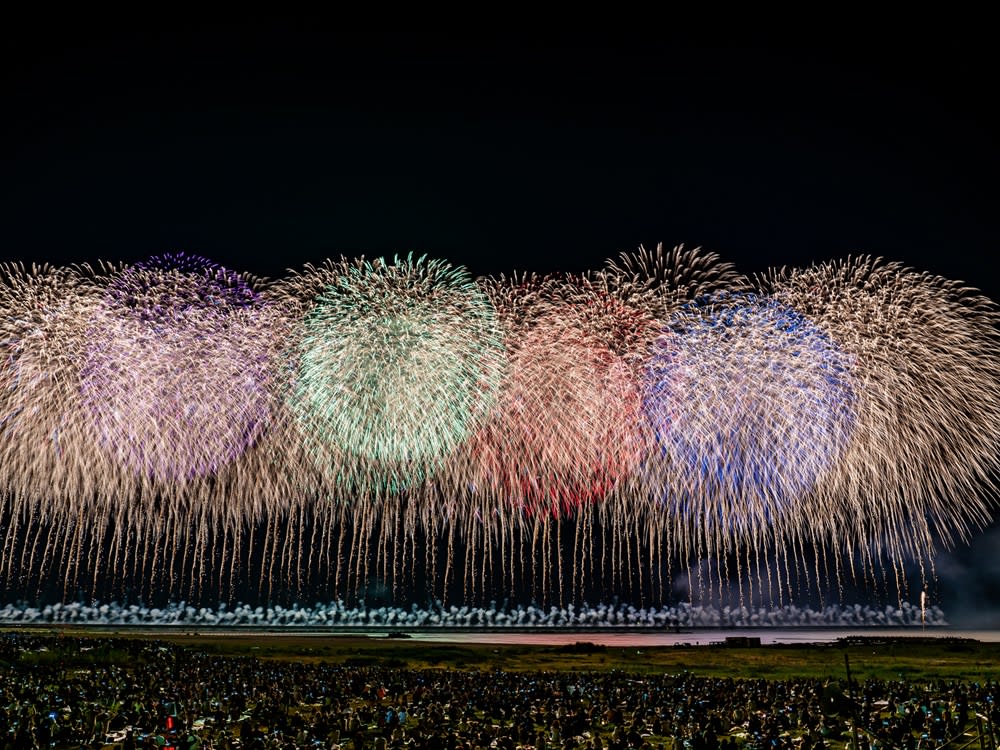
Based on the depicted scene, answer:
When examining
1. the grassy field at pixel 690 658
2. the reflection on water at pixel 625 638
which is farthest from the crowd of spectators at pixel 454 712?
the reflection on water at pixel 625 638

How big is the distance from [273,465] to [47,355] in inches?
454

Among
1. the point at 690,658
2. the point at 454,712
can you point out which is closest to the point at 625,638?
the point at 690,658

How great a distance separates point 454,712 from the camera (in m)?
17.5

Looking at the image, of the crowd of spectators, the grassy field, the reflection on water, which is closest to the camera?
the crowd of spectators

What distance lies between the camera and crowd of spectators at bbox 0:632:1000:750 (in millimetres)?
13305

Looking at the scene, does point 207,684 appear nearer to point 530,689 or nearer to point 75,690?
point 75,690

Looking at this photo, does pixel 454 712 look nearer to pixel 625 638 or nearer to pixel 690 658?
pixel 690 658

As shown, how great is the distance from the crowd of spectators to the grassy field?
894 centimetres

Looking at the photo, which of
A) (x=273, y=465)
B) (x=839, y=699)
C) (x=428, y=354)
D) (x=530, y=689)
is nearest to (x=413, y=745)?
(x=839, y=699)

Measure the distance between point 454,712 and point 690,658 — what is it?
1016 inches

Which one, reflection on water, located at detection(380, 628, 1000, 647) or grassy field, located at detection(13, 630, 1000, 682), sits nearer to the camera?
grassy field, located at detection(13, 630, 1000, 682)

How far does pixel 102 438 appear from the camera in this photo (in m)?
42.6

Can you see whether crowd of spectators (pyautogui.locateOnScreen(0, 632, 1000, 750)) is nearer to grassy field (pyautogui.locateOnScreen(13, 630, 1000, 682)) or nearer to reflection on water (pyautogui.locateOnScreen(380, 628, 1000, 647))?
grassy field (pyautogui.locateOnScreen(13, 630, 1000, 682))

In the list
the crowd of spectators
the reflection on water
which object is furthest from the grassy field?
the crowd of spectators
